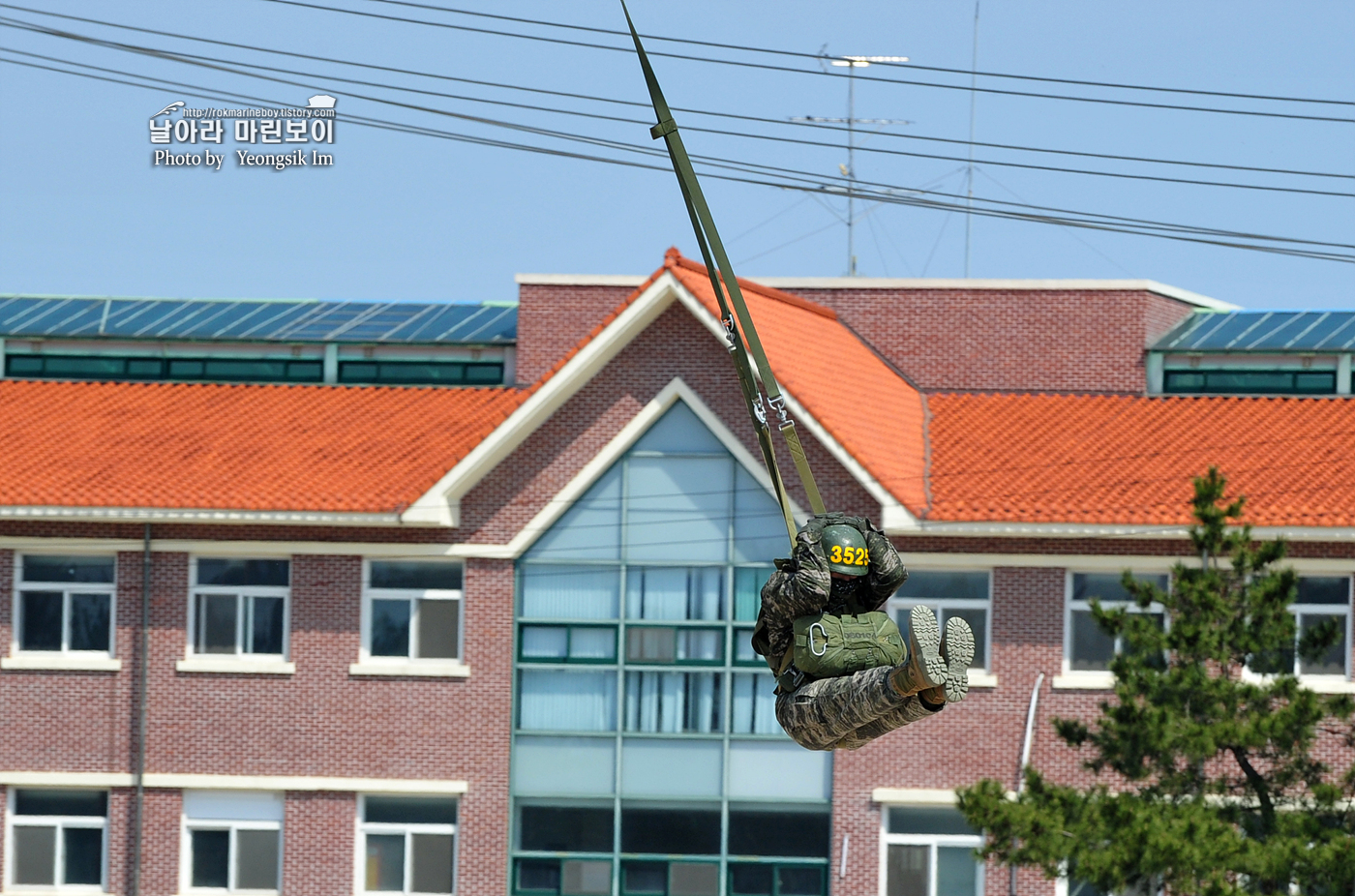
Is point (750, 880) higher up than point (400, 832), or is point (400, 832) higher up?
point (400, 832)

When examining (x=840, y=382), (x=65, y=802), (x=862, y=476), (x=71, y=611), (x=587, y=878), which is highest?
(x=840, y=382)

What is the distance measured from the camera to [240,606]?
93.5 ft

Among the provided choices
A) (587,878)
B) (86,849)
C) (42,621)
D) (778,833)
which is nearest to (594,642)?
(587,878)

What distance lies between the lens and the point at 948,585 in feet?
90.4

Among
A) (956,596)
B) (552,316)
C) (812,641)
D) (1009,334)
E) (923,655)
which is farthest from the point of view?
(1009,334)

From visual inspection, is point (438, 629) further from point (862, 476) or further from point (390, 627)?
point (862, 476)

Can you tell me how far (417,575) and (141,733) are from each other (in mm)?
4089

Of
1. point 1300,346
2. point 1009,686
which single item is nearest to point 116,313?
point 1009,686

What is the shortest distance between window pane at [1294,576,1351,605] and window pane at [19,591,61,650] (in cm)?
1601

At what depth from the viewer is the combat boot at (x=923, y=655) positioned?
10.5m

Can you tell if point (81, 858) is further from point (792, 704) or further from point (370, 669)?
point (792, 704)

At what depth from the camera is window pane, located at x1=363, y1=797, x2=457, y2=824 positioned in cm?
2816

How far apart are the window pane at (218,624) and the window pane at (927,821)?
8.93m

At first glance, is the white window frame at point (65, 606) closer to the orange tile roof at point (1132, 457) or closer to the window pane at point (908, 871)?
the window pane at point (908, 871)
